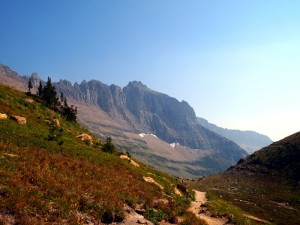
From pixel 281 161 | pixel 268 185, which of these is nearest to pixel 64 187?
pixel 268 185

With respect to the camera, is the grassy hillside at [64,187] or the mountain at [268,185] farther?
the mountain at [268,185]

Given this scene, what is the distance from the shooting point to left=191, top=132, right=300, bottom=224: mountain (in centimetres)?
8791

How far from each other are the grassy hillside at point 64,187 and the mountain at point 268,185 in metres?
55.8

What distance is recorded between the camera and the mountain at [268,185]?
87906 millimetres

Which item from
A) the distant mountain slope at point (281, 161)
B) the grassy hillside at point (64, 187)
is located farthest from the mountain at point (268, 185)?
the grassy hillside at point (64, 187)

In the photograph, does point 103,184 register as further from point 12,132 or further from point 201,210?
point 12,132

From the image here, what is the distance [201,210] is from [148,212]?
400 inches

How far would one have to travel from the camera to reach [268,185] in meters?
134

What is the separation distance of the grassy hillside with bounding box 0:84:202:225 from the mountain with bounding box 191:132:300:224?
183 feet

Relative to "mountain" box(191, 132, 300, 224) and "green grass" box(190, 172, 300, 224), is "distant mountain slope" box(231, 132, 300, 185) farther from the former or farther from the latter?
"green grass" box(190, 172, 300, 224)

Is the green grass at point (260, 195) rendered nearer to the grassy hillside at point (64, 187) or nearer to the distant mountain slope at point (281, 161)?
the distant mountain slope at point (281, 161)

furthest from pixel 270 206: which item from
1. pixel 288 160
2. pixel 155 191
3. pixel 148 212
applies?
pixel 148 212

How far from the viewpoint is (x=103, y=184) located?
977 inches

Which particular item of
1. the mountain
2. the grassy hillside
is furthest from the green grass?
the grassy hillside
